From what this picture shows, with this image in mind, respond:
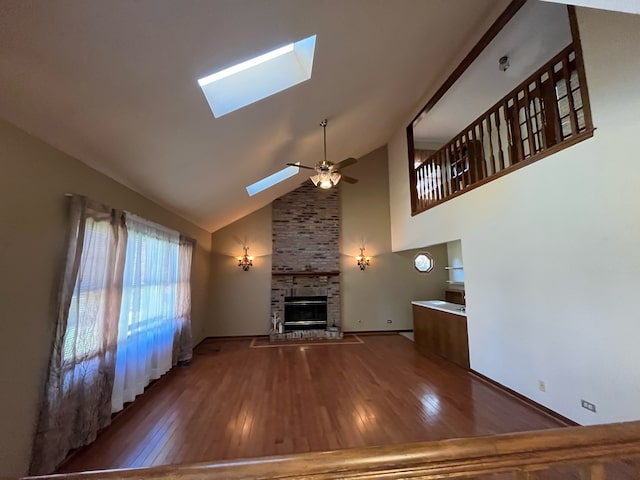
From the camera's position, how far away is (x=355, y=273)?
7.14 m

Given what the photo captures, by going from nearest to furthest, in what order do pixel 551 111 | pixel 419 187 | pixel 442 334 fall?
pixel 551 111
pixel 442 334
pixel 419 187

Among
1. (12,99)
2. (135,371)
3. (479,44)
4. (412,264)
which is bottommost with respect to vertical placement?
(135,371)

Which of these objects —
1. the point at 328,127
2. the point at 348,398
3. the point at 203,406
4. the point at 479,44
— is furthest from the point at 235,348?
the point at 479,44

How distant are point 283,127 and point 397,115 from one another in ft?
10.5

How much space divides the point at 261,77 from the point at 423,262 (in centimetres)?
596

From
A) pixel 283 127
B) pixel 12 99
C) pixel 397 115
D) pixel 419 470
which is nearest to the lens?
pixel 419 470

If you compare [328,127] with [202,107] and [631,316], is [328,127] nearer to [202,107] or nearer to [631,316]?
[202,107]

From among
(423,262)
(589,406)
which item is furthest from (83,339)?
(423,262)

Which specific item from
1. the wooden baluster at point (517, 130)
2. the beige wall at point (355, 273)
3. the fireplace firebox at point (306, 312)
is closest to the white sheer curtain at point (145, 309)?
the beige wall at point (355, 273)

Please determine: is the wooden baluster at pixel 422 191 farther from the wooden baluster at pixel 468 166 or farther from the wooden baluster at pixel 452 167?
the wooden baluster at pixel 468 166

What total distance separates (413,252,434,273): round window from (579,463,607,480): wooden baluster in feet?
22.3

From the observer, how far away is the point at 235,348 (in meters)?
5.78

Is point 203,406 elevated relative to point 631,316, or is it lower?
lower

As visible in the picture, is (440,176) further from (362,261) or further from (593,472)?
(593,472)
